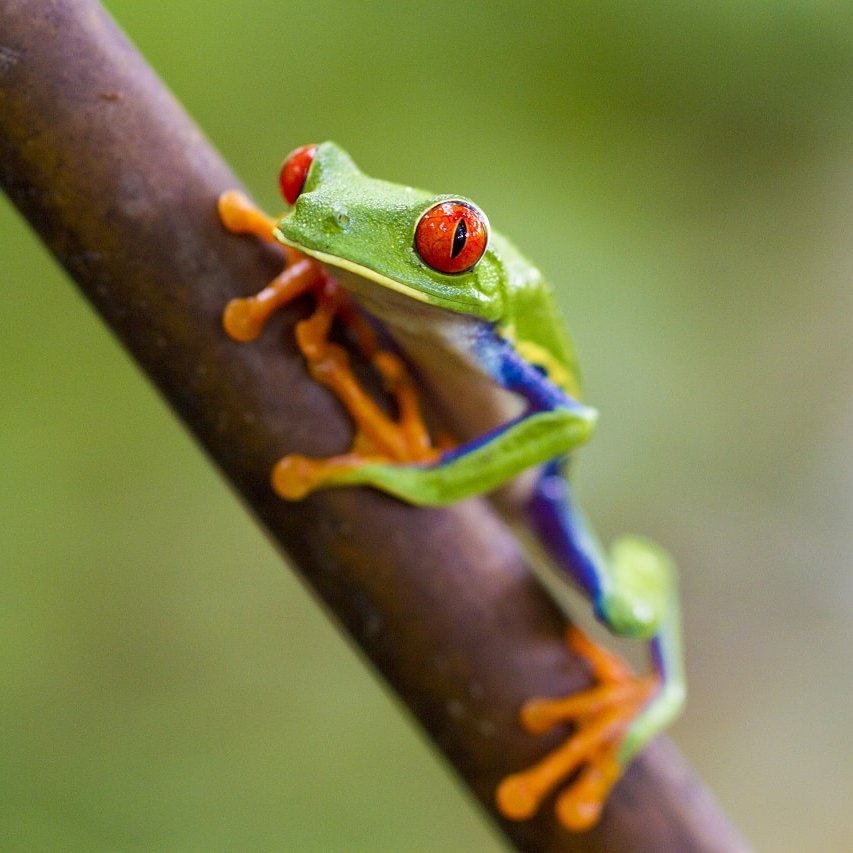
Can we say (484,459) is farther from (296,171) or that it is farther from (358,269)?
(296,171)

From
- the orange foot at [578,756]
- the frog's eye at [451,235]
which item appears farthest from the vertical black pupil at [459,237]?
the orange foot at [578,756]

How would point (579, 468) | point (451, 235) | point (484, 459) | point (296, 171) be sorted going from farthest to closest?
point (579, 468), point (484, 459), point (296, 171), point (451, 235)

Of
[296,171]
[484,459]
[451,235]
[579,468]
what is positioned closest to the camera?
[451,235]

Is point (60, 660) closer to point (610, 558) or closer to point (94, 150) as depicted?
point (610, 558)

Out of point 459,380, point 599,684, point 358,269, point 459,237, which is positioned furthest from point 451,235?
point 599,684

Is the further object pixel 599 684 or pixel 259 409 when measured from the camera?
pixel 599 684

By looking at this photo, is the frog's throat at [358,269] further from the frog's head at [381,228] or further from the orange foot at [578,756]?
the orange foot at [578,756]

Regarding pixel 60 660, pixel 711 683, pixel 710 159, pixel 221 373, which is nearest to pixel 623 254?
pixel 710 159
